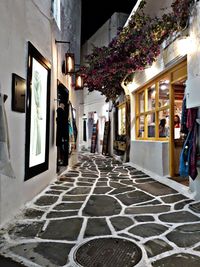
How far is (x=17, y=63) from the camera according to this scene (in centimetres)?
329

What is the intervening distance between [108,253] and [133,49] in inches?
236

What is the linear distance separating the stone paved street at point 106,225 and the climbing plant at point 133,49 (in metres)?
3.54

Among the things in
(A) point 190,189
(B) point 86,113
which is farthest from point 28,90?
(B) point 86,113

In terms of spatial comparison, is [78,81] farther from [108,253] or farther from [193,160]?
[108,253]

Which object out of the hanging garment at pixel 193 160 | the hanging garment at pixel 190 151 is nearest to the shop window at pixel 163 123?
the hanging garment at pixel 190 151

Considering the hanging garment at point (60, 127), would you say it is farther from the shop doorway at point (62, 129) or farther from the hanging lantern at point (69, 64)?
the hanging lantern at point (69, 64)

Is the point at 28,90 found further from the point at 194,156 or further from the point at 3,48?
the point at 194,156

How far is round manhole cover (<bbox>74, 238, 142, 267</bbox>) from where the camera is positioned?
2012 millimetres

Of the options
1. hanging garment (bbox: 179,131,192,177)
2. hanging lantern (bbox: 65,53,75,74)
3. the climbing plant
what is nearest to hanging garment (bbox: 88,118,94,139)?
the climbing plant

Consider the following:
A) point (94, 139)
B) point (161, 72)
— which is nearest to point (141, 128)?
point (161, 72)

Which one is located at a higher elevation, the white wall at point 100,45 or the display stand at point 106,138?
the white wall at point 100,45

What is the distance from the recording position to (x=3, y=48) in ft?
9.32

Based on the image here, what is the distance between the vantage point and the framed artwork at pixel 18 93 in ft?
10.2

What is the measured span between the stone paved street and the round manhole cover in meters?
0.04
